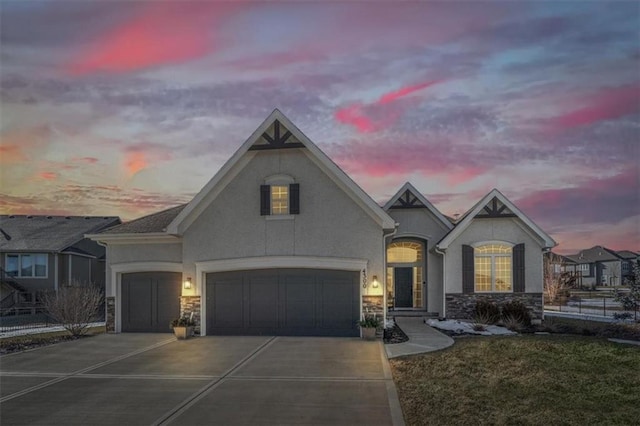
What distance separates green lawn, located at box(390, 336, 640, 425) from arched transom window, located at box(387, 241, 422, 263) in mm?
10025

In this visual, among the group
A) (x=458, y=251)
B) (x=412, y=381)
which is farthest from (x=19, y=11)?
(x=458, y=251)

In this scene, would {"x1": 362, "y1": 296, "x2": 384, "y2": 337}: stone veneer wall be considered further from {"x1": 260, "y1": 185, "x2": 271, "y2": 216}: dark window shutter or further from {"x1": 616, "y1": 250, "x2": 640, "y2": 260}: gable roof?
{"x1": 616, "y1": 250, "x2": 640, "y2": 260}: gable roof

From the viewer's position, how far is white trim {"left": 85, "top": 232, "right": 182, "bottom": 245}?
1966 centimetres

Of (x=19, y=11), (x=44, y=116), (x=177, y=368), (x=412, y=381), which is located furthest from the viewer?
(x=44, y=116)

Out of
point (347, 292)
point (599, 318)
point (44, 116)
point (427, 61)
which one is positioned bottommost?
point (599, 318)

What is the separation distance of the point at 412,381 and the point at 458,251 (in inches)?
491

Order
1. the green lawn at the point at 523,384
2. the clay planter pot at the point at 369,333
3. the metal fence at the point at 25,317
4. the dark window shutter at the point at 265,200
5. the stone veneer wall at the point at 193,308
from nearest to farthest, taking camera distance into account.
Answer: the green lawn at the point at 523,384 → the clay planter pot at the point at 369,333 → the dark window shutter at the point at 265,200 → the stone veneer wall at the point at 193,308 → the metal fence at the point at 25,317

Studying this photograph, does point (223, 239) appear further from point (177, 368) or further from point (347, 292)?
point (177, 368)

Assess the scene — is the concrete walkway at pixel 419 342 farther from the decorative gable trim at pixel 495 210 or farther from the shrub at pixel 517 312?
the decorative gable trim at pixel 495 210

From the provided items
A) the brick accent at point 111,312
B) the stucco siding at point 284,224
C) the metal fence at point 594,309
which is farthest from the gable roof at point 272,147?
the metal fence at point 594,309

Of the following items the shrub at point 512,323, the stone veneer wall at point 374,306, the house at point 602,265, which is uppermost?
the stone veneer wall at point 374,306

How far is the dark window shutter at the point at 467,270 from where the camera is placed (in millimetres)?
22562

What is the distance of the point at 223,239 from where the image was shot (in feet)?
62.3

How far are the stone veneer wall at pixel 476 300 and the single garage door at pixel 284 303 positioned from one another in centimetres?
630
